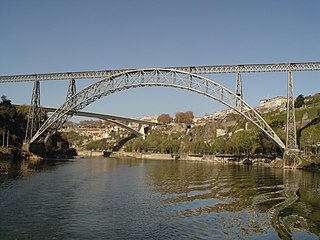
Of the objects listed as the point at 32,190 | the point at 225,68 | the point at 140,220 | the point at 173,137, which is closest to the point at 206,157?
the point at 173,137

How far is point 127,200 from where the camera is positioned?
78.6 ft

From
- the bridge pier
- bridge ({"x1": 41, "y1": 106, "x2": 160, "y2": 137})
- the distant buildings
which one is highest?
the distant buildings

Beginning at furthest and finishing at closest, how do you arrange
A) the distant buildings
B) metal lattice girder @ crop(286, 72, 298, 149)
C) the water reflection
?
the distant buildings < metal lattice girder @ crop(286, 72, 298, 149) < the water reflection

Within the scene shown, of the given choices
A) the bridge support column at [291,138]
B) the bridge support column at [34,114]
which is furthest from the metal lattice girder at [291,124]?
the bridge support column at [34,114]

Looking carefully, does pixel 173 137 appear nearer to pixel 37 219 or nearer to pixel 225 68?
pixel 225 68

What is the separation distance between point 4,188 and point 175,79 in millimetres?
26676

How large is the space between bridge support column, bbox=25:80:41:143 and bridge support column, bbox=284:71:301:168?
127 ft

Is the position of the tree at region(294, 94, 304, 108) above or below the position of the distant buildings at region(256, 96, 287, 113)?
below

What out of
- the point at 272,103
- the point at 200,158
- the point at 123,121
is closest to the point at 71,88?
the point at 200,158

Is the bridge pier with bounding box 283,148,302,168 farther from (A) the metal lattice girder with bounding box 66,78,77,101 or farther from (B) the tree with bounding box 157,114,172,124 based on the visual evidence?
(B) the tree with bounding box 157,114,172,124

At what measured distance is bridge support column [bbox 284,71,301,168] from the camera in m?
48.8

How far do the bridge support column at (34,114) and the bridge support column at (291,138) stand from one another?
3883cm

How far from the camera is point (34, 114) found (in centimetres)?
6159

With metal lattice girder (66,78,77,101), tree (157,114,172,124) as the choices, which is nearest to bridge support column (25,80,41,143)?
metal lattice girder (66,78,77,101)
